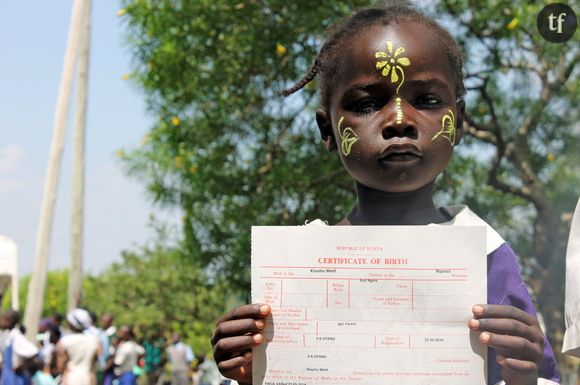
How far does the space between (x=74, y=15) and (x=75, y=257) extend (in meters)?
3.78

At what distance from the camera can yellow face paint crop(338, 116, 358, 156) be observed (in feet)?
7.16

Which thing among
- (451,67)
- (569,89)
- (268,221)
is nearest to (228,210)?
(268,221)

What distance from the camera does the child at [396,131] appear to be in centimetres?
200

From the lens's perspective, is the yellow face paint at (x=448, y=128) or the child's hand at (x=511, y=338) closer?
the child's hand at (x=511, y=338)

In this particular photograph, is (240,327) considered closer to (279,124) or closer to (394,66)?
(394,66)

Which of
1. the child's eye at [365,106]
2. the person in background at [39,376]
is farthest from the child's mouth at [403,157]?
the person in background at [39,376]

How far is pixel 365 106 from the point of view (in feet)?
7.15

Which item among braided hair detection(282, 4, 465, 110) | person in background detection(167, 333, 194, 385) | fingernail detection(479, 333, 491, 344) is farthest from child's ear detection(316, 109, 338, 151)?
person in background detection(167, 333, 194, 385)

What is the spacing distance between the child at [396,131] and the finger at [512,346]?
0.06m

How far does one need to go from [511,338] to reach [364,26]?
82cm

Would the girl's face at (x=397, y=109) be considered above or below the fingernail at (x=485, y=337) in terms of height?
above

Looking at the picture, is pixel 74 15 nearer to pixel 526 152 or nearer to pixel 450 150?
pixel 526 152

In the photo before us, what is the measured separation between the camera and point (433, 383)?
1.88 m

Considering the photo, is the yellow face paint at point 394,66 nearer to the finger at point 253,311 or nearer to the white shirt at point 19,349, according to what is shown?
the finger at point 253,311
